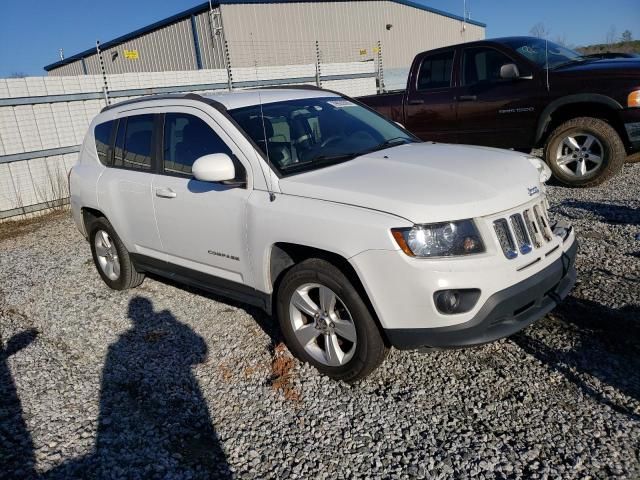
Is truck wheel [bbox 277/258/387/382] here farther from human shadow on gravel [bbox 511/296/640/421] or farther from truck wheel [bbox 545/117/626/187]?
truck wheel [bbox 545/117/626/187]

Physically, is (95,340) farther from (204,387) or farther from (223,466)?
(223,466)

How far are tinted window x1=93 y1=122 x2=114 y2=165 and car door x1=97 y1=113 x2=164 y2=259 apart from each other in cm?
8

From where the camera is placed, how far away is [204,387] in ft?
11.1

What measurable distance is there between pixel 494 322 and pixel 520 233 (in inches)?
21.3

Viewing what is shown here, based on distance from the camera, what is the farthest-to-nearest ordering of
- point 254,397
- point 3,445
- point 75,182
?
point 75,182, point 254,397, point 3,445

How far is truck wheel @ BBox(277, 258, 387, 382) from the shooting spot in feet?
9.71

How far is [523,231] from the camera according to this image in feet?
9.70

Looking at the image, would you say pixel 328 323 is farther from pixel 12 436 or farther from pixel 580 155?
pixel 580 155

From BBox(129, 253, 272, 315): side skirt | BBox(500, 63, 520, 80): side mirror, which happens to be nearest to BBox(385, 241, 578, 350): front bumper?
BBox(129, 253, 272, 315): side skirt

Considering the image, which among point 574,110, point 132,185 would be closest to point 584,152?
point 574,110

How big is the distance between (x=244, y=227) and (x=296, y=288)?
0.56m

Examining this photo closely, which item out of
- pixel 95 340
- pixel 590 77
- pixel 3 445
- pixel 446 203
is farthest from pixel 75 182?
pixel 590 77

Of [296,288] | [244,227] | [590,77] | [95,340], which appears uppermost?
[590,77]

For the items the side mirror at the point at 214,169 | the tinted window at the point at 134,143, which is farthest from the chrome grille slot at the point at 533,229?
the tinted window at the point at 134,143
